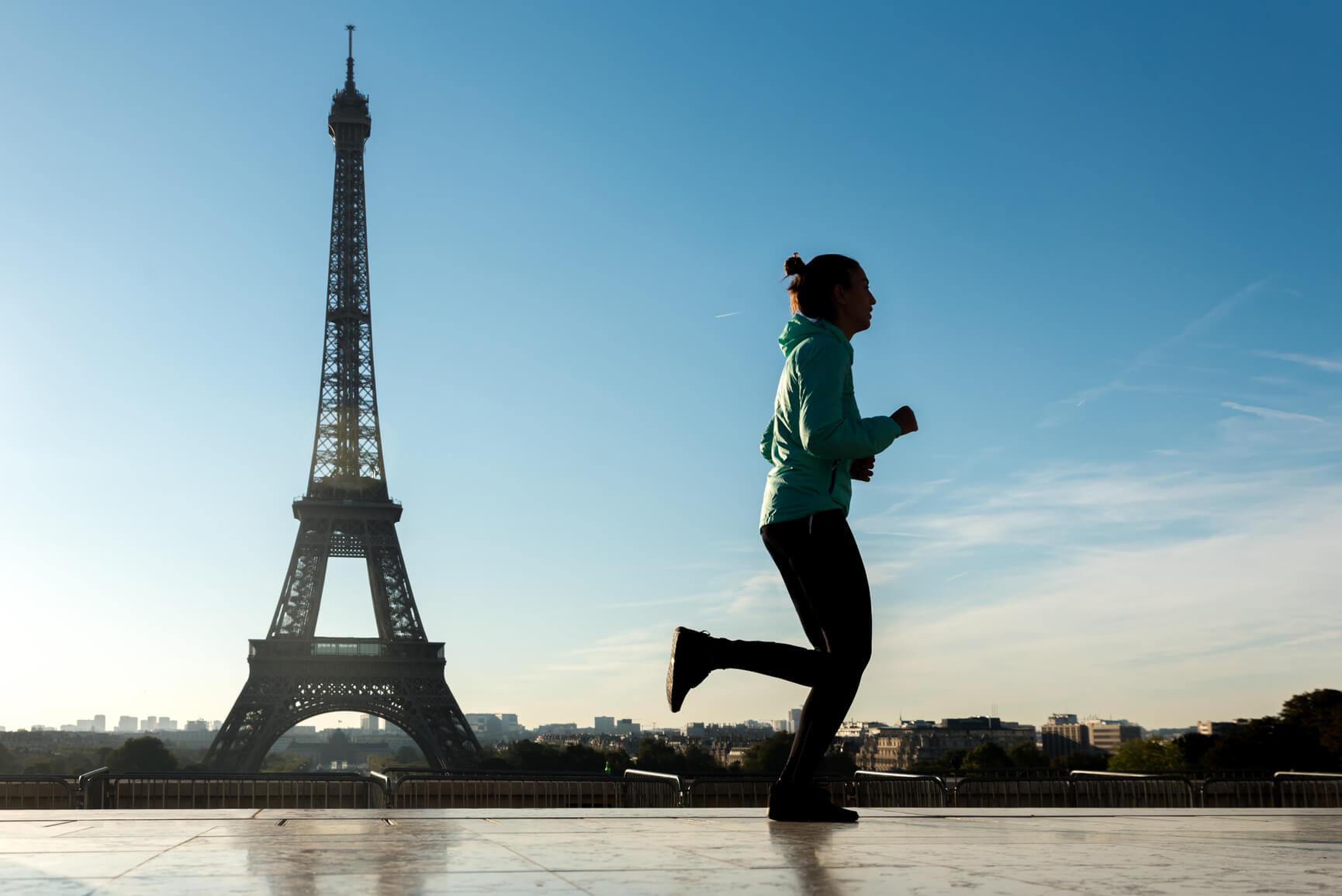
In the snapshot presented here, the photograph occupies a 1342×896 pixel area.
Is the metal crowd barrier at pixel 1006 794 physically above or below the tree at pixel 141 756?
above

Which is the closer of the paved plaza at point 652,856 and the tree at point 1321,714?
the paved plaza at point 652,856

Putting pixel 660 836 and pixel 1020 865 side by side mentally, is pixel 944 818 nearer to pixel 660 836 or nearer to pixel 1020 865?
pixel 660 836

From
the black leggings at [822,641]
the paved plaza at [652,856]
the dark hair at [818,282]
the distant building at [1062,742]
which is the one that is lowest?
the distant building at [1062,742]

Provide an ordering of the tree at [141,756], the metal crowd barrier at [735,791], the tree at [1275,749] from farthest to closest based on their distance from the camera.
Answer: the tree at [141,756]
the tree at [1275,749]
the metal crowd barrier at [735,791]

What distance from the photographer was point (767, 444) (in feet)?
16.3

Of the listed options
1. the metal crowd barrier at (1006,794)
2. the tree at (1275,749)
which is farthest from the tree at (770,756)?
the metal crowd barrier at (1006,794)

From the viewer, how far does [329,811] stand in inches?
210

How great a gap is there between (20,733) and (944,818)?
697 ft

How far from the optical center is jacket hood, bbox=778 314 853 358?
469cm

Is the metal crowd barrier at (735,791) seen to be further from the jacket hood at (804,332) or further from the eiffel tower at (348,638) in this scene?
the eiffel tower at (348,638)

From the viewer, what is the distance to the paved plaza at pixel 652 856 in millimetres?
2402

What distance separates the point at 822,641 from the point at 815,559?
1.12ft

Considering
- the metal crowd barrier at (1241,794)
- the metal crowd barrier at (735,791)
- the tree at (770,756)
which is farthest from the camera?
the tree at (770,756)

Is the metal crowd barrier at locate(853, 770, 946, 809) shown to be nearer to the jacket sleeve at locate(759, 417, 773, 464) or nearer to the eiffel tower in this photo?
the jacket sleeve at locate(759, 417, 773, 464)
